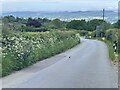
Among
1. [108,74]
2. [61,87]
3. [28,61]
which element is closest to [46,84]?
[61,87]

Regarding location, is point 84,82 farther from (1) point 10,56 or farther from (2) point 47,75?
(1) point 10,56

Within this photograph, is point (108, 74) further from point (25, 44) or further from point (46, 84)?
point (25, 44)

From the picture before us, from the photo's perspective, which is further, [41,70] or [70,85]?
[41,70]

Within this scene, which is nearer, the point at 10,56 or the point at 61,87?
the point at 61,87

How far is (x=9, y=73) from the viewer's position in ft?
52.8

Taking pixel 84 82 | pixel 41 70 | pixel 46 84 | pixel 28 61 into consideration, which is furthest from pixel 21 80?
pixel 28 61

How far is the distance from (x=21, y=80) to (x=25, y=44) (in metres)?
7.14

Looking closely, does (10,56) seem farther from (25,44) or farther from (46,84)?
(46,84)

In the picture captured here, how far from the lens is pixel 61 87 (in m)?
12.5

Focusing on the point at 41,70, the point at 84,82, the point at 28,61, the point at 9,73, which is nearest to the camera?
the point at 84,82

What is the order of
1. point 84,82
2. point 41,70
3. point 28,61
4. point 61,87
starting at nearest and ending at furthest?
point 61,87
point 84,82
point 41,70
point 28,61

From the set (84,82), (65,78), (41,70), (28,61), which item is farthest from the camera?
(28,61)

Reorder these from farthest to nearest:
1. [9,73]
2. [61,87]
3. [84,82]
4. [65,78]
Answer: [9,73] < [65,78] < [84,82] < [61,87]

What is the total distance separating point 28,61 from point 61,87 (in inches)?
300
